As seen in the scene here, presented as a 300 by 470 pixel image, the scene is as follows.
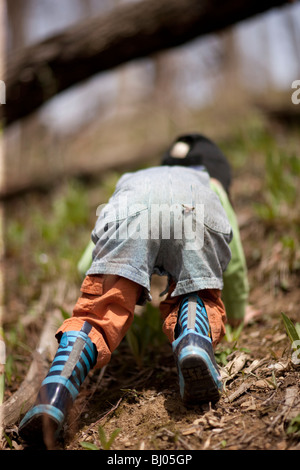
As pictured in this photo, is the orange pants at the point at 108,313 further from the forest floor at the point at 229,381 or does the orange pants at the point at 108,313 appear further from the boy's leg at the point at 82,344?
the forest floor at the point at 229,381

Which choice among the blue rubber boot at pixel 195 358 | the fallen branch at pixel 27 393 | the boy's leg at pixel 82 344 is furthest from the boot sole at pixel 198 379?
the fallen branch at pixel 27 393

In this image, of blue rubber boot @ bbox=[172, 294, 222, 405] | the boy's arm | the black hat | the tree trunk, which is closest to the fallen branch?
blue rubber boot @ bbox=[172, 294, 222, 405]

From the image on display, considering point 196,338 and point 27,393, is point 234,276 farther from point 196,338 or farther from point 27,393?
point 27,393

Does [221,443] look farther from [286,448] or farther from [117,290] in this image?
[117,290]

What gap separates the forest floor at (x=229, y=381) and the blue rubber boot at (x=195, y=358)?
0.10 meters

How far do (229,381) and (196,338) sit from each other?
0.35m

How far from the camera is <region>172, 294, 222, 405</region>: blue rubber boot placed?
1.15 m

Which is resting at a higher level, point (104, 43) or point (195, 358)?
point (104, 43)

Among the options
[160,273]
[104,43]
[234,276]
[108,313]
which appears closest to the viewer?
[108,313]

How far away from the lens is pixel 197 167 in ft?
5.77

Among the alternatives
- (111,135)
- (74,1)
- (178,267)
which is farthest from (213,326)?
(74,1)

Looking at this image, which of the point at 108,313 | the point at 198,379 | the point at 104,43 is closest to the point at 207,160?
the point at 108,313

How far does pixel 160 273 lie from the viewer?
143 cm

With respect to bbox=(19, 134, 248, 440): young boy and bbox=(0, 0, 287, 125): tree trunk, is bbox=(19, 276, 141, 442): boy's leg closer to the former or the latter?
bbox=(19, 134, 248, 440): young boy
